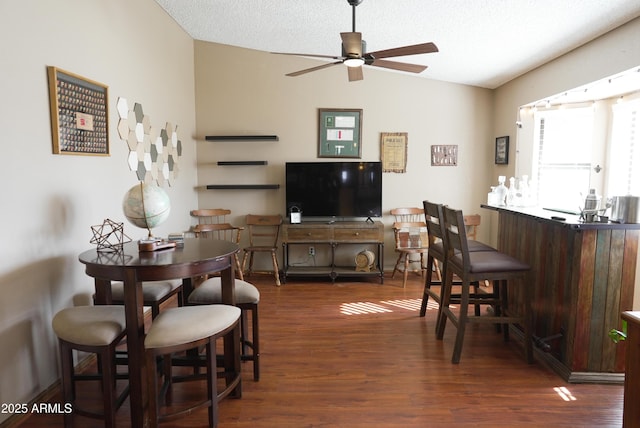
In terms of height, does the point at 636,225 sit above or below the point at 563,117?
below

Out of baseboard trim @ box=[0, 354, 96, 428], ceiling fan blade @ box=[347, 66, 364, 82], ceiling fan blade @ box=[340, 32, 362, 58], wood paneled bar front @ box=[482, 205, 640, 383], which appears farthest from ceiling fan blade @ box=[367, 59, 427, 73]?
baseboard trim @ box=[0, 354, 96, 428]

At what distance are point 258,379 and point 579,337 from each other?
1939mm

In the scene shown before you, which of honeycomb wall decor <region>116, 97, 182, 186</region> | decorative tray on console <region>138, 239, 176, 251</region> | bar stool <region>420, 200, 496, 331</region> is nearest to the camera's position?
decorative tray on console <region>138, 239, 176, 251</region>

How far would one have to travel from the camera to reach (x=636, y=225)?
7.36ft

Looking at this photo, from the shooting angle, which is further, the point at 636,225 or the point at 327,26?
the point at 327,26

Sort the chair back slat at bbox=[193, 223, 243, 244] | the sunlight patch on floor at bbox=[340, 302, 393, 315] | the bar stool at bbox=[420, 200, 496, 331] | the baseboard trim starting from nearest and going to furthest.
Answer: the baseboard trim
the bar stool at bbox=[420, 200, 496, 331]
the sunlight patch on floor at bbox=[340, 302, 393, 315]
the chair back slat at bbox=[193, 223, 243, 244]

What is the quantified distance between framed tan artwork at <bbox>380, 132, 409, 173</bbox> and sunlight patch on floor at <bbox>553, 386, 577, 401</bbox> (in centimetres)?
304

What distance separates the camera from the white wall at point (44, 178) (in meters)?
1.99

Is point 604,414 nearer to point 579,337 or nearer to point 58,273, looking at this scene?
point 579,337

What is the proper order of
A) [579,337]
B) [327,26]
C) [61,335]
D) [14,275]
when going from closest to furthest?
1. [61,335]
2. [14,275]
3. [579,337]
4. [327,26]

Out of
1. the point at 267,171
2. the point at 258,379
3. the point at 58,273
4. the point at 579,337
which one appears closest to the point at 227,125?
the point at 267,171

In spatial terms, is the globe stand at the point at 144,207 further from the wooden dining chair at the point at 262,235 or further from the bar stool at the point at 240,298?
the wooden dining chair at the point at 262,235

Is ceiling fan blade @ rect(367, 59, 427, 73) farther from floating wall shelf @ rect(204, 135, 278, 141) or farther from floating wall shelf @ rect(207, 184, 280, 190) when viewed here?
floating wall shelf @ rect(207, 184, 280, 190)

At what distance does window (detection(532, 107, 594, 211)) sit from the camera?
395cm
